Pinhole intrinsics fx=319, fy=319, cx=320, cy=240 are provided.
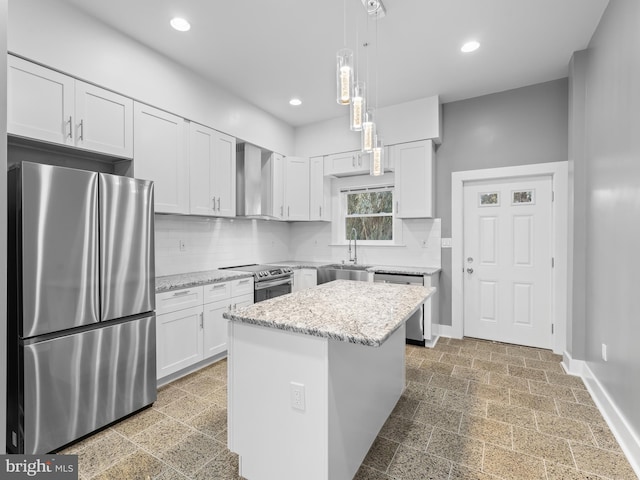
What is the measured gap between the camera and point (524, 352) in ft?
11.7

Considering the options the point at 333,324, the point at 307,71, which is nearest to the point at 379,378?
the point at 333,324

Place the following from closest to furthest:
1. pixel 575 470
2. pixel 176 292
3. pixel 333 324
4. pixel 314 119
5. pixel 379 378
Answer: pixel 333 324 → pixel 575 470 → pixel 379 378 → pixel 176 292 → pixel 314 119

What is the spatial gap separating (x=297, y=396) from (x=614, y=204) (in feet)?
8.08

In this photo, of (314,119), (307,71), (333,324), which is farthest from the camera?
(314,119)

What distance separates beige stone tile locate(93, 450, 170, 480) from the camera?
5.72 feet

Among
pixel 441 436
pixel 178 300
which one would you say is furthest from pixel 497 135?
pixel 178 300

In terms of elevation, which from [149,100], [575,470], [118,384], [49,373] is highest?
[149,100]

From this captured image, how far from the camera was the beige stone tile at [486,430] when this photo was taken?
205cm

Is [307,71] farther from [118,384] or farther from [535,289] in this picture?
[535,289]

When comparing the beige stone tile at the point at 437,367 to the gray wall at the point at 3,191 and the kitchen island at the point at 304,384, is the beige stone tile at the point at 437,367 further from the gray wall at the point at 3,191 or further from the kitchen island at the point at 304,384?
the gray wall at the point at 3,191

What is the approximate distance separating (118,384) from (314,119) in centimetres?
391

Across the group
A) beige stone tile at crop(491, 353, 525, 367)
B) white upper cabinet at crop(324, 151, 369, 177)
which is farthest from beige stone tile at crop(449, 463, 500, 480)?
white upper cabinet at crop(324, 151, 369, 177)

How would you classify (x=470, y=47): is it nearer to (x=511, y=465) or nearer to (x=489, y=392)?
(x=489, y=392)

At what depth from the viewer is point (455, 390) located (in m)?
2.70
